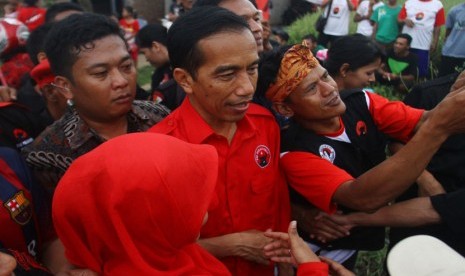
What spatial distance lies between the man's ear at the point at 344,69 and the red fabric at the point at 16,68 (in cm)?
262

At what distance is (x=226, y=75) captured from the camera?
5.76 ft

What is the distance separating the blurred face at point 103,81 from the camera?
1.87 m

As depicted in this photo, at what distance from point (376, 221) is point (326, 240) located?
26 centimetres

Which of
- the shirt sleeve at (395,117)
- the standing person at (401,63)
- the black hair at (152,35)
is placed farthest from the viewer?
the standing person at (401,63)

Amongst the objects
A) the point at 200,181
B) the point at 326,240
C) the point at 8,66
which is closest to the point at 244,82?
the point at 200,181

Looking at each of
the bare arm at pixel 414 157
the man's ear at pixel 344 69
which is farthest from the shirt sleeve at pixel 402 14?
the bare arm at pixel 414 157

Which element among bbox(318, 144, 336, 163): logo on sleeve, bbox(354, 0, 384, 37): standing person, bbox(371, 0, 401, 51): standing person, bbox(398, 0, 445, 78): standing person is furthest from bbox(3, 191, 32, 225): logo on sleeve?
bbox(354, 0, 384, 37): standing person

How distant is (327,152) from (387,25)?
608 centimetres

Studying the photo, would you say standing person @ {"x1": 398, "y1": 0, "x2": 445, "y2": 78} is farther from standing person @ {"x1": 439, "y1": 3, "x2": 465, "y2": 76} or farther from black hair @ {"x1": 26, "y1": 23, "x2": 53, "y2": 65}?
black hair @ {"x1": 26, "y1": 23, "x2": 53, "y2": 65}

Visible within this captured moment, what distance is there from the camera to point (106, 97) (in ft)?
6.21

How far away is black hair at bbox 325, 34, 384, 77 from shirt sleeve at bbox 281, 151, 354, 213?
1.70 m

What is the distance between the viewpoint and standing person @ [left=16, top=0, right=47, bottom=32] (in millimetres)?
5012

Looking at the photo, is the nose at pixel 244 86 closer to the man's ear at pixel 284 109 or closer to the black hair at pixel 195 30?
the black hair at pixel 195 30

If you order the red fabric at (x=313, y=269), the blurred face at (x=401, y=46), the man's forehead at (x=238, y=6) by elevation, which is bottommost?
the blurred face at (x=401, y=46)
